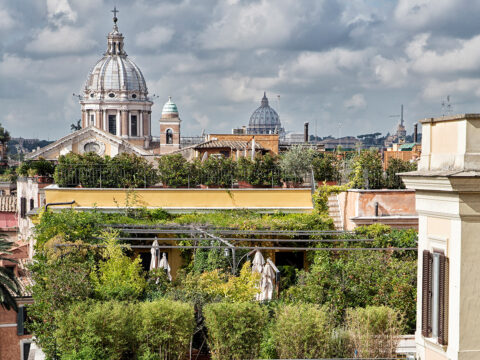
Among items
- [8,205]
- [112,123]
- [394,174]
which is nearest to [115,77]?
[112,123]

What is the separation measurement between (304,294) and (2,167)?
224 feet

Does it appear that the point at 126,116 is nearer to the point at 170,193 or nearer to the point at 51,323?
the point at 170,193

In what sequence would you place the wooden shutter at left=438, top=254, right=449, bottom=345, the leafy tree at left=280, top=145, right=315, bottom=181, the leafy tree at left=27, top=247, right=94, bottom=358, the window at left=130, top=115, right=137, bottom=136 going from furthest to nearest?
1. the window at left=130, top=115, right=137, bottom=136
2. the leafy tree at left=280, top=145, right=315, bottom=181
3. the leafy tree at left=27, top=247, right=94, bottom=358
4. the wooden shutter at left=438, top=254, right=449, bottom=345

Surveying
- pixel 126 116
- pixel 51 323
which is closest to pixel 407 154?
pixel 51 323

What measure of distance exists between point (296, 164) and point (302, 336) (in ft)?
57.8

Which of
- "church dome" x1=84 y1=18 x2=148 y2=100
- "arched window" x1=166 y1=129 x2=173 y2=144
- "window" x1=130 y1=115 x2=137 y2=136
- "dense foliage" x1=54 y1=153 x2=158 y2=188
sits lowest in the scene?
"dense foliage" x1=54 y1=153 x2=158 y2=188

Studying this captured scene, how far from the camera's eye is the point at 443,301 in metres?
6.57

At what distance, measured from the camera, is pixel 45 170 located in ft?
110

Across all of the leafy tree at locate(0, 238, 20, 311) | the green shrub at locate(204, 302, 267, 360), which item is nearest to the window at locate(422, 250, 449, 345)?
the green shrub at locate(204, 302, 267, 360)

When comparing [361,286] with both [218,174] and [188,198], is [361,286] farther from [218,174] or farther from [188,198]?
[218,174]

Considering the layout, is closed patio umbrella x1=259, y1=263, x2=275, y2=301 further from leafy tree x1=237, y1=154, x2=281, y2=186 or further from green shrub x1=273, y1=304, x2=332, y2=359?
leafy tree x1=237, y1=154, x2=281, y2=186

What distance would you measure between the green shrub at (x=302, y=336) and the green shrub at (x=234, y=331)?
16.5 inches

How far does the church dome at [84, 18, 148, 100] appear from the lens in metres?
90.1

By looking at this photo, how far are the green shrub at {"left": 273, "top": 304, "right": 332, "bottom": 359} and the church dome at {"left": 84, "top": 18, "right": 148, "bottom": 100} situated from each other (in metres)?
82.8
